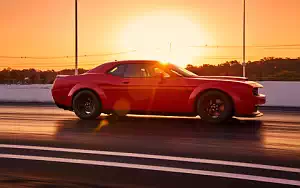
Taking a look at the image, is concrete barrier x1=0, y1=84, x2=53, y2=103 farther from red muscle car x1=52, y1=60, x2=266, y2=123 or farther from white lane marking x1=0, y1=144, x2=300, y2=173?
white lane marking x1=0, y1=144, x2=300, y2=173

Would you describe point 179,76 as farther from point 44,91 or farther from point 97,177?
point 44,91

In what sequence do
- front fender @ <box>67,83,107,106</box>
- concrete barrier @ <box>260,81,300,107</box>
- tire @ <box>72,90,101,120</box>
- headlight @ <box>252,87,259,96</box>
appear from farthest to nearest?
concrete barrier @ <box>260,81,300,107</box> → tire @ <box>72,90,101,120</box> → front fender @ <box>67,83,107,106</box> → headlight @ <box>252,87,259,96</box>

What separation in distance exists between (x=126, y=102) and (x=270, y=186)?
739cm

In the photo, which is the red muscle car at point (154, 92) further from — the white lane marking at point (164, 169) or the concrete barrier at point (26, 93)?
the concrete barrier at point (26, 93)

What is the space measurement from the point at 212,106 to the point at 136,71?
2.19 meters

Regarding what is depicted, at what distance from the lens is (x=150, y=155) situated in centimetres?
688

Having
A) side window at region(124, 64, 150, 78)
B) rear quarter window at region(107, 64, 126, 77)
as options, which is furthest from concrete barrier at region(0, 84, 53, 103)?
side window at region(124, 64, 150, 78)

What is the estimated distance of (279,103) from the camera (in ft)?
64.4

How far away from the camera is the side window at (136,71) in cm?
1224

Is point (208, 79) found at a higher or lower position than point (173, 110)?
higher

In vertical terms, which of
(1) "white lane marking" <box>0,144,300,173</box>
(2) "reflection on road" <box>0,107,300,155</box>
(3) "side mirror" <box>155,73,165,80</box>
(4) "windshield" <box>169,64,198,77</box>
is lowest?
(1) "white lane marking" <box>0,144,300,173</box>

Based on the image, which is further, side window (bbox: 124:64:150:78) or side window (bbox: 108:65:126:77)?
side window (bbox: 108:65:126:77)

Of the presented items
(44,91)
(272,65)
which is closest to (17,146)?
(44,91)

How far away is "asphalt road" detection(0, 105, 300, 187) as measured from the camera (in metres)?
5.38
